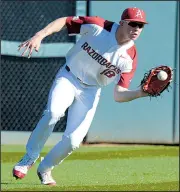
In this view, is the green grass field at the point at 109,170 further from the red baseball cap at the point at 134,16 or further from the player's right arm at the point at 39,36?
the red baseball cap at the point at 134,16

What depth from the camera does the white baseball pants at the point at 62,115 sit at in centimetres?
755

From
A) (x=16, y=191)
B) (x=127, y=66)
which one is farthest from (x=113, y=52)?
(x=16, y=191)

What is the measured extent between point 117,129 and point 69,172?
4.25 meters

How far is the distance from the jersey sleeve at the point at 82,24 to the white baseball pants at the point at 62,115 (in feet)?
1.39

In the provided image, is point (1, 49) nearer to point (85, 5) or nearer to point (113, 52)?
point (85, 5)

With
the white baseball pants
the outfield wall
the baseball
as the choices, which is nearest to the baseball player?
the white baseball pants

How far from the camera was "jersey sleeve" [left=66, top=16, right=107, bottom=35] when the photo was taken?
765cm

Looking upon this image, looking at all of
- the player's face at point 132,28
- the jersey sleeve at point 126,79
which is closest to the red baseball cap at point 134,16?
the player's face at point 132,28

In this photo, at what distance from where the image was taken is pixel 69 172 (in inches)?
372

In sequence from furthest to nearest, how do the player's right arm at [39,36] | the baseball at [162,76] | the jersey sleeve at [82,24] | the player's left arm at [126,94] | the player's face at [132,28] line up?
the jersey sleeve at [82,24], the player's face at [132,28], the player's left arm at [126,94], the baseball at [162,76], the player's right arm at [39,36]

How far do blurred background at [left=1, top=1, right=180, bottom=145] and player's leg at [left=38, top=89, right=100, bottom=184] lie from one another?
5685mm

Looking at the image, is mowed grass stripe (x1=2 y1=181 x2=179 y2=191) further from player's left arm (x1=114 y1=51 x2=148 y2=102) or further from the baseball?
the baseball

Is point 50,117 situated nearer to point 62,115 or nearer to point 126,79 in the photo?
point 62,115

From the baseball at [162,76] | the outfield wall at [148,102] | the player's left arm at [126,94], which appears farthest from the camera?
the outfield wall at [148,102]
